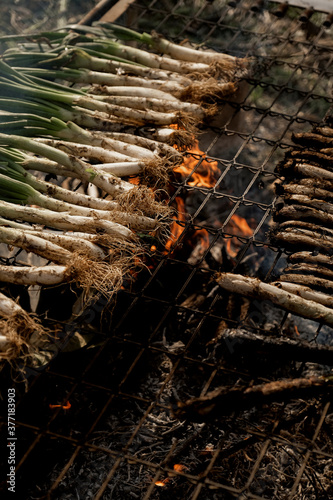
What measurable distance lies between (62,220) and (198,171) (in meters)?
1.63

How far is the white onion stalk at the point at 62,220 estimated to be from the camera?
4044 millimetres

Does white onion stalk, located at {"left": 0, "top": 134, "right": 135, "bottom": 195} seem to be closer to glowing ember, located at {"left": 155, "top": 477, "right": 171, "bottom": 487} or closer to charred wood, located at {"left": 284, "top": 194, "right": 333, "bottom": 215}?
charred wood, located at {"left": 284, "top": 194, "right": 333, "bottom": 215}

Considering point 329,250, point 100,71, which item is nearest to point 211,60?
point 100,71

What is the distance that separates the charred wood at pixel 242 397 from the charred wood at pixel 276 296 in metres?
0.49

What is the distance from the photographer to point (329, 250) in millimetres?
3969

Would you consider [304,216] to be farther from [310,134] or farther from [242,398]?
[242,398]

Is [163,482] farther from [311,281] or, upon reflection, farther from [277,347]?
[311,281]

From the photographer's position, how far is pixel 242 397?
3.18 metres

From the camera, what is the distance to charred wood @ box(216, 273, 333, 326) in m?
3.65

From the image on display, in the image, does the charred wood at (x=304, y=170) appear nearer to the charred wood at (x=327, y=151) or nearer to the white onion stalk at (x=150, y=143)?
the charred wood at (x=327, y=151)

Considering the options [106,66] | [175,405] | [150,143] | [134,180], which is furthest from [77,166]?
[175,405]

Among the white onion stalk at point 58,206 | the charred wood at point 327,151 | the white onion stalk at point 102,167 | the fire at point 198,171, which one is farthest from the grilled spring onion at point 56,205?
the charred wood at point 327,151

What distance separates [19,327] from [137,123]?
7.75 ft

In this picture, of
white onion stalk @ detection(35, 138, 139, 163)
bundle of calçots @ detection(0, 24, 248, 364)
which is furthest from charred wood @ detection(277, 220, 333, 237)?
white onion stalk @ detection(35, 138, 139, 163)
